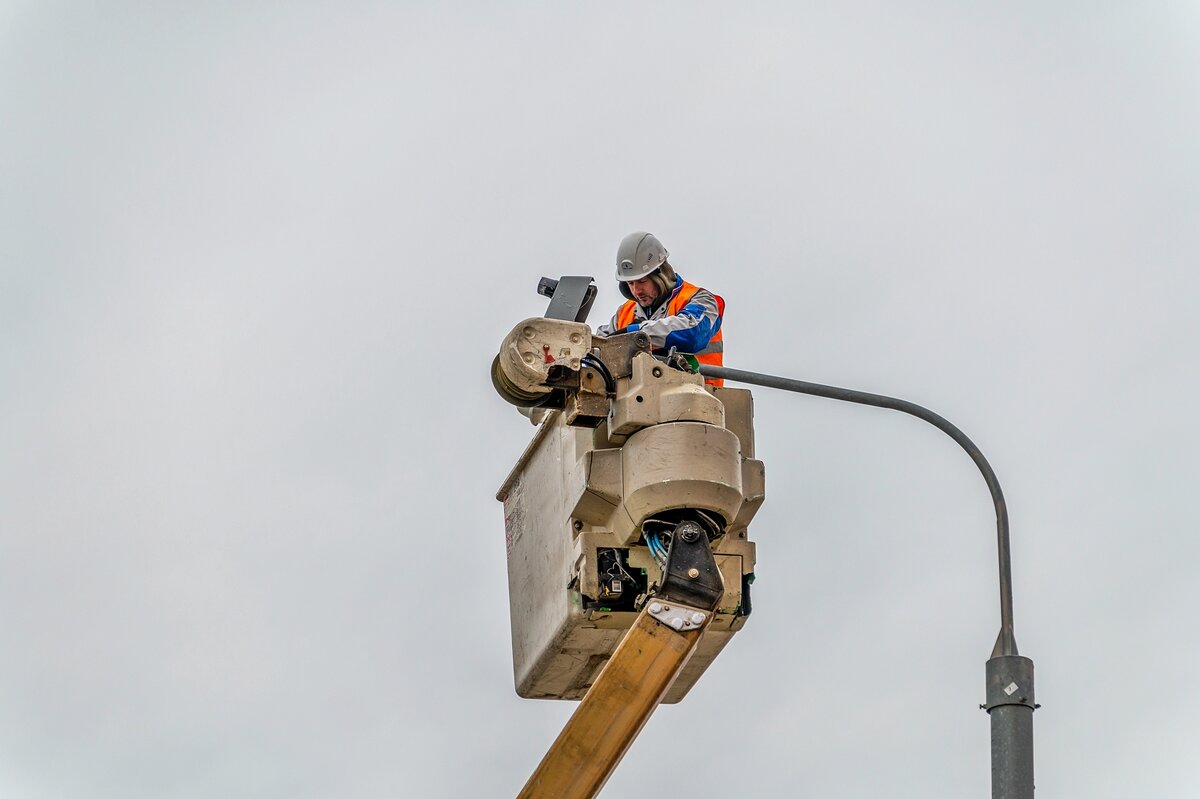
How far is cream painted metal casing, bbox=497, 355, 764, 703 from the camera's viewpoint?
12938 mm

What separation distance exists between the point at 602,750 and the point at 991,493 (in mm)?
2839

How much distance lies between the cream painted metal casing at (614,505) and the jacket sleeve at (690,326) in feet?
1.63

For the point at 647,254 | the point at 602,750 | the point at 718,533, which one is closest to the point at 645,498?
the point at 718,533

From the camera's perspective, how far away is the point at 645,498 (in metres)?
13.0

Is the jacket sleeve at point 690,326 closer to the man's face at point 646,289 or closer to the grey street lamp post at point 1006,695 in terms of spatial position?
the man's face at point 646,289

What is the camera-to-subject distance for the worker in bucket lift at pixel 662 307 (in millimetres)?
14383

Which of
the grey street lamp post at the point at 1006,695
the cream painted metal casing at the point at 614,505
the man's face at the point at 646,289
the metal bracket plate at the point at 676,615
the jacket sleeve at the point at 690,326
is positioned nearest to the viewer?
the grey street lamp post at the point at 1006,695

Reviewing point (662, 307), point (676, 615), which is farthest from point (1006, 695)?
point (662, 307)

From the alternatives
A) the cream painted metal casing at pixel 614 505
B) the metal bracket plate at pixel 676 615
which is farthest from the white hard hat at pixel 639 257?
the metal bracket plate at pixel 676 615

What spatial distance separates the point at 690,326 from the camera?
14.4m

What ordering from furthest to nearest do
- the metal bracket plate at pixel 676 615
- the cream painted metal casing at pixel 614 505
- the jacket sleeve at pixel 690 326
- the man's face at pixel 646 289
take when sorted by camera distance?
the man's face at pixel 646 289 → the jacket sleeve at pixel 690 326 → the cream painted metal casing at pixel 614 505 → the metal bracket plate at pixel 676 615

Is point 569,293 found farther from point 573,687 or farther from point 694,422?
point 573,687

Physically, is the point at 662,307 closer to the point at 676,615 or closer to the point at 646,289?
the point at 646,289

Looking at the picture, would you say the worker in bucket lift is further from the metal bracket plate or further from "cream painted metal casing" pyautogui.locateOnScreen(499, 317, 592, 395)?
the metal bracket plate
